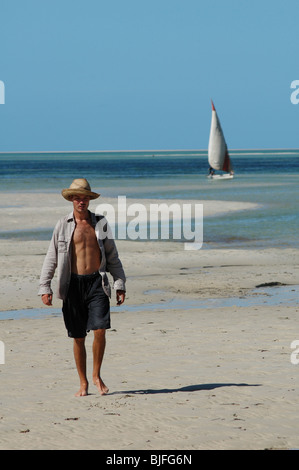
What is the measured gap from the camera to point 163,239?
75.0 ft

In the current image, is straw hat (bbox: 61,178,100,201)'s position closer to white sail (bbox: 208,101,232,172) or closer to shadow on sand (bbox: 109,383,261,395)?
shadow on sand (bbox: 109,383,261,395)

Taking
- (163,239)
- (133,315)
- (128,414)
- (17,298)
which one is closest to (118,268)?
(128,414)

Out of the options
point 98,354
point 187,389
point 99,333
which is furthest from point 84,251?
point 187,389

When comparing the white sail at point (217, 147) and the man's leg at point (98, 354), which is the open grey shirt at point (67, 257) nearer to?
the man's leg at point (98, 354)

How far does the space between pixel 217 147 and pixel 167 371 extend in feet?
206

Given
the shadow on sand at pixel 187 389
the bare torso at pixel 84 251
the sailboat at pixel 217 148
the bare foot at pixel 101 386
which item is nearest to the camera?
the bare torso at pixel 84 251

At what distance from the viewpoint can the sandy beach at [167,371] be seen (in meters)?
6.08

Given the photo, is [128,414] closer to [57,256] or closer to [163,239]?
[57,256]

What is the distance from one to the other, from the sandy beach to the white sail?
54707 millimetres

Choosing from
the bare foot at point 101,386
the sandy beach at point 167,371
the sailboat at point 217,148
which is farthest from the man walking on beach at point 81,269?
the sailboat at point 217,148

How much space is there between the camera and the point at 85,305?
7.15m

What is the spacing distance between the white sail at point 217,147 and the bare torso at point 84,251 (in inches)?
2510

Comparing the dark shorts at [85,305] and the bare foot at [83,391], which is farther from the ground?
the dark shorts at [85,305]

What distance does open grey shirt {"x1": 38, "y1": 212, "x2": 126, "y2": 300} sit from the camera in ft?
23.1
